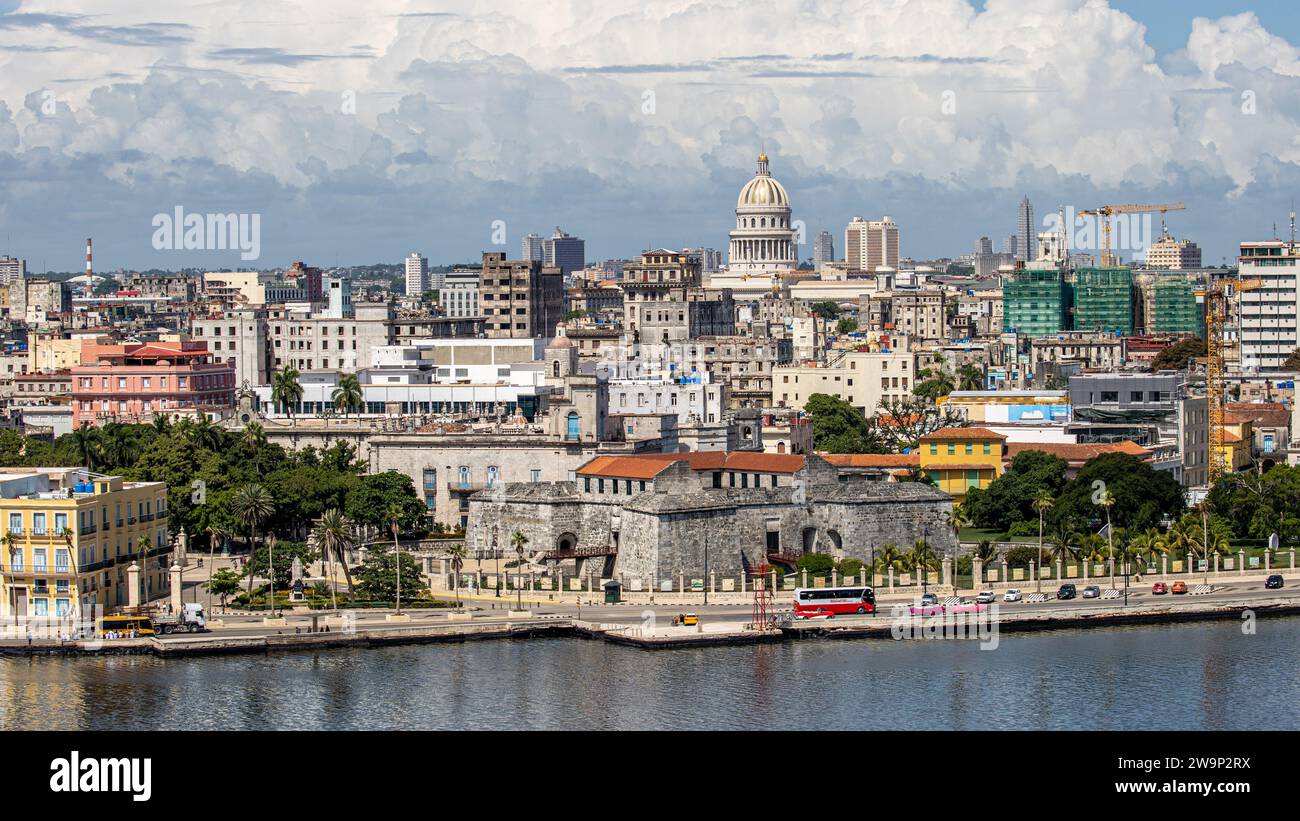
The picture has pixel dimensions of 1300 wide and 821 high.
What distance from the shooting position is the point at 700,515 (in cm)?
7044

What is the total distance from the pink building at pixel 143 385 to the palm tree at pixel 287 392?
490cm

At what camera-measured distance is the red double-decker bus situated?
65062 mm

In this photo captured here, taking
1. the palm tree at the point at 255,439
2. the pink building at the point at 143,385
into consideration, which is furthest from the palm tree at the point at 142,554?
the pink building at the point at 143,385

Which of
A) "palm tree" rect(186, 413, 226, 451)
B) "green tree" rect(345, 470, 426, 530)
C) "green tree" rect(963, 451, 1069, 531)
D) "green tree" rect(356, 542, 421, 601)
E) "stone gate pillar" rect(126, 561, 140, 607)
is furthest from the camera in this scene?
"palm tree" rect(186, 413, 226, 451)

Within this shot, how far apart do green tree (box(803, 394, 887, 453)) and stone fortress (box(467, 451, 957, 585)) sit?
77.8 ft

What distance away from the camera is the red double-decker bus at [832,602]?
6506 centimetres

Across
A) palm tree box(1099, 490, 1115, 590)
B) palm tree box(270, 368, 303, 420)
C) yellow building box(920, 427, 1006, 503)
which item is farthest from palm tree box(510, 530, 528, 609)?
palm tree box(270, 368, 303, 420)

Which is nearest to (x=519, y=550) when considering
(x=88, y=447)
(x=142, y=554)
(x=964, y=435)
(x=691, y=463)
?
(x=691, y=463)

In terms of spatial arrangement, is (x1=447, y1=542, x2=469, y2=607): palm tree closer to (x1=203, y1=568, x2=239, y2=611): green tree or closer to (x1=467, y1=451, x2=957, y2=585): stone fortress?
(x1=467, y1=451, x2=957, y2=585): stone fortress

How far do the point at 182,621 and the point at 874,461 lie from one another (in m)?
33.2

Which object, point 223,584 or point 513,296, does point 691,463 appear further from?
point 513,296

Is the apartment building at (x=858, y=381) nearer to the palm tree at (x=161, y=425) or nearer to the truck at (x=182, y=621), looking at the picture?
the palm tree at (x=161, y=425)
